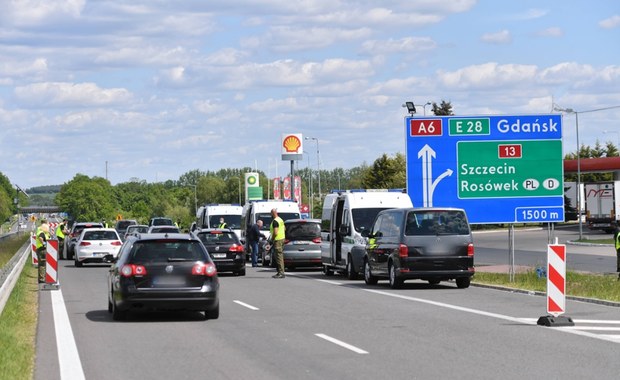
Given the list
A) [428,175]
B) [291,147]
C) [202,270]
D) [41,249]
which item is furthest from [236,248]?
[291,147]

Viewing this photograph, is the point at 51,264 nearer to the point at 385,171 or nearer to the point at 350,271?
the point at 350,271

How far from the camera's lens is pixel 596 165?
84062 millimetres

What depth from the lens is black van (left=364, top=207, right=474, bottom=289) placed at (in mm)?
24641

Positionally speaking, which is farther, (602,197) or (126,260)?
(602,197)

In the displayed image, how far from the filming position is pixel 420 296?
2325cm

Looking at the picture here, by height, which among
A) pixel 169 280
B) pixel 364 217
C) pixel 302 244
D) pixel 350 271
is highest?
pixel 364 217

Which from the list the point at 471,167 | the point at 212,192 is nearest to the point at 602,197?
the point at 471,167

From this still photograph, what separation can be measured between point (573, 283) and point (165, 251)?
11.7 meters

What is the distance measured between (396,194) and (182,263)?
14.4 meters

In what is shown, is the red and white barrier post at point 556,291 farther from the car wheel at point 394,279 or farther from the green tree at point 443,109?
the green tree at point 443,109

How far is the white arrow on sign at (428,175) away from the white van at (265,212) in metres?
13.1

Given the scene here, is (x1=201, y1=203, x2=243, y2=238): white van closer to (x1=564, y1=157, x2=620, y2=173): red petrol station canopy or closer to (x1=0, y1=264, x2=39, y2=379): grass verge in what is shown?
(x1=0, y1=264, x2=39, y2=379): grass verge

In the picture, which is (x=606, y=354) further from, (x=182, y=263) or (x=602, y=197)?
(x=602, y=197)

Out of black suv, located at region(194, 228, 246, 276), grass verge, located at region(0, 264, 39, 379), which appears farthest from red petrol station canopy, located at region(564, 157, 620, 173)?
grass verge, located at region(0, 264, 39, 379)
